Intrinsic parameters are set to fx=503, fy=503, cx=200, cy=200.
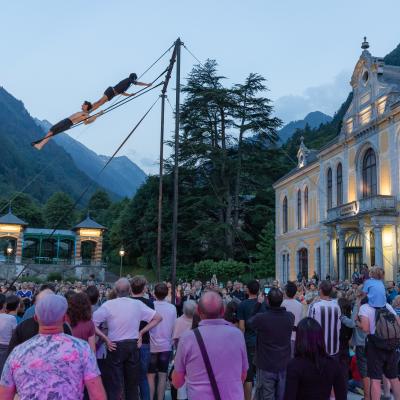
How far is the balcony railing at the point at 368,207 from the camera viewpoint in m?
26.0

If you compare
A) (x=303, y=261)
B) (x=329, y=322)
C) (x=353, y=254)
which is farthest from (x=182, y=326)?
(x=303, y=261)

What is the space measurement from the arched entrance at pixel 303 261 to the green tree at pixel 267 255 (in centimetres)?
560

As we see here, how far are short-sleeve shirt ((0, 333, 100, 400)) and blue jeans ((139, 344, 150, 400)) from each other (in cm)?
335

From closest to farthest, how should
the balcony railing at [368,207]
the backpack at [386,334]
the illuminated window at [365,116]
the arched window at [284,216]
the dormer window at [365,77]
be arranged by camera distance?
the backpack at [386,334]
the balcony railing at [368,207]
the illuminated window at [365,116]
the dormer window at [365,77]
the arched window at [284,216]

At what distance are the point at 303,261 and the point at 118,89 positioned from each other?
30679 mm

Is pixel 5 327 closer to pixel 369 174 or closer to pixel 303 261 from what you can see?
pixel 369 174

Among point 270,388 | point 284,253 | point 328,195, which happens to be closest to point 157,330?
point 270,388

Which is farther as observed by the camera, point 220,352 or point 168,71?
point 168,71

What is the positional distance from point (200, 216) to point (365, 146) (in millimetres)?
18846

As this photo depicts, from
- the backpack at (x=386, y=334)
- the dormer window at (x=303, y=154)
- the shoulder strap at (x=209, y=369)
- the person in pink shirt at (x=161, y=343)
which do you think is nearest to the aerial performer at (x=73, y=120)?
the person in pink shirt at (x=161, y=343)

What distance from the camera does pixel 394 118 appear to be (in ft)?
86.1

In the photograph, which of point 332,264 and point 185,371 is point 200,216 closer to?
point 332,264

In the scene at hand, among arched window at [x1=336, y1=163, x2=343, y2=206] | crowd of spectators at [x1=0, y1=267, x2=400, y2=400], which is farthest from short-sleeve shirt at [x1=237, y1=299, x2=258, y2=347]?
arched window at [x1=336, y1=163, x2=343, y2=206]

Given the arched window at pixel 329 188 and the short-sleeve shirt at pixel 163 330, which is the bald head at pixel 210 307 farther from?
the arched window at pixel 329 188
